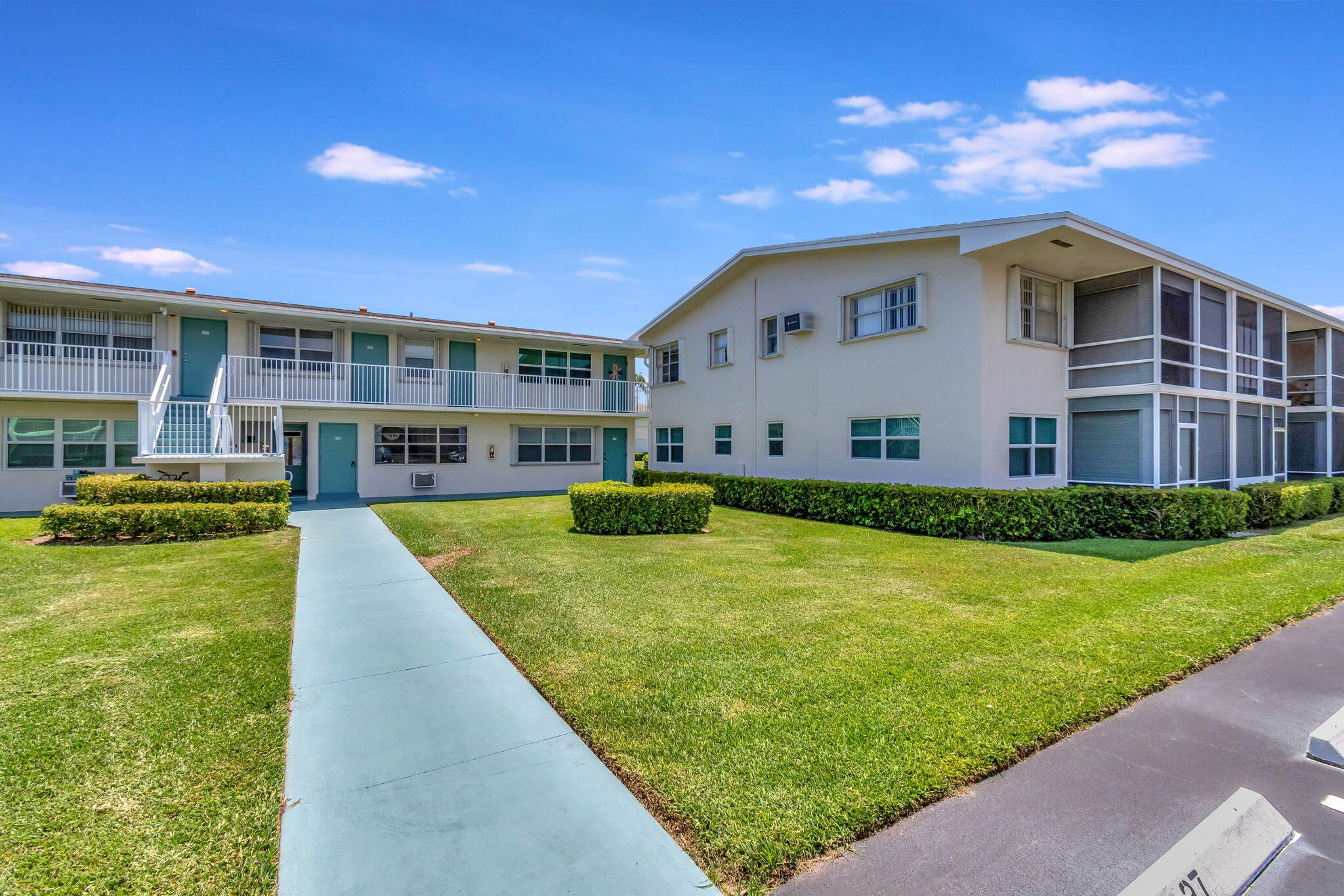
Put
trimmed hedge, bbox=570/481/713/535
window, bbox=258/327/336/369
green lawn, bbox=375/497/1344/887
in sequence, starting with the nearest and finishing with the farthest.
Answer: green lawn, bbox=375/497/1344/887
trimmed hedge, bbox=570/481/713/535
window, bbox=258/327/336/369

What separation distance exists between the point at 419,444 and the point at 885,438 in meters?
13.5

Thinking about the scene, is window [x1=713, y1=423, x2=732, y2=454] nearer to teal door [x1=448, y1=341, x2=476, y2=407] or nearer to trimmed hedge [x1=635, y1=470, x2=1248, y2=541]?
trimmed hedge [x1=635, y1=470, x2=1248, y2=541]

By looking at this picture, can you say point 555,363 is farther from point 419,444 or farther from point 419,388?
point 419,444

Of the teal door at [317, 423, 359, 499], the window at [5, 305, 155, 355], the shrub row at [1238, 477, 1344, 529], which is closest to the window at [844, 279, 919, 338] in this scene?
the shrub row at [1238, 477, 1344, 529]

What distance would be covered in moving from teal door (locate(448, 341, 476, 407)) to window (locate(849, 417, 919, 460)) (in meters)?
11.3

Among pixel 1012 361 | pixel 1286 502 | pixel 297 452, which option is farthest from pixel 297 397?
pixel 1286 502

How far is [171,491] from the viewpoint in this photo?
1077cm

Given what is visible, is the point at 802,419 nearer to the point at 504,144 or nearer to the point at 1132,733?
the point at 504,144

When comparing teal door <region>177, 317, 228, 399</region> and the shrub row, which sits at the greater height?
teal door <region>177, 317, 228, 399</region>

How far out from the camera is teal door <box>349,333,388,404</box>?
16969mm

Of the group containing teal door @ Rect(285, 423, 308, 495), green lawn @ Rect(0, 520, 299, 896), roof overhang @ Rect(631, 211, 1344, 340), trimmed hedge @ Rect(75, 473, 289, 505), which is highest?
roof overhang @ Rect(631, 211, 1344, 340)

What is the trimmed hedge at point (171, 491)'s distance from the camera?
1041 cm

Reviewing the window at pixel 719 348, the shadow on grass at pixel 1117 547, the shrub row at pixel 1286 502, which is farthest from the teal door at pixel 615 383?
the shrub row at pixel 1286 502

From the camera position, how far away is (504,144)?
13.2 metres
